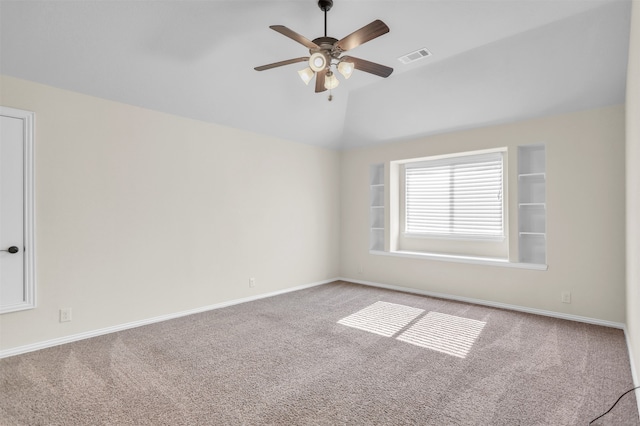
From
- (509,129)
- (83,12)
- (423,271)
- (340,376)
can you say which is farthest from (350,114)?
(340,376)

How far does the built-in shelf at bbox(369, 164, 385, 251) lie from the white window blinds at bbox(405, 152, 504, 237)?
0.46 meters

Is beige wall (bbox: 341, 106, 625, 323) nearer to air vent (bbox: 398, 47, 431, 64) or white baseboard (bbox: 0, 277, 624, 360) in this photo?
white baseboard (bbox: 0, 277, 624, 360)

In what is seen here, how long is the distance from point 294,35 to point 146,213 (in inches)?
104

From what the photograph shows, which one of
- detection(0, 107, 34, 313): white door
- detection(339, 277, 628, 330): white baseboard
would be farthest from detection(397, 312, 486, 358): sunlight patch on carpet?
detection(0, 107, 34, 313): white door

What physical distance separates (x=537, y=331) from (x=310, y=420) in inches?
113

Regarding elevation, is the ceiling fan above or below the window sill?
above

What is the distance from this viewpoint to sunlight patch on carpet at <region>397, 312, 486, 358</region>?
322cm

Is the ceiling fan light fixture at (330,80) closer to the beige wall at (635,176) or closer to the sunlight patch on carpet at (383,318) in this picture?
the beige wall at (635,176)

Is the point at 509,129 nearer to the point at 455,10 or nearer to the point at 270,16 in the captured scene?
the point at 455,10

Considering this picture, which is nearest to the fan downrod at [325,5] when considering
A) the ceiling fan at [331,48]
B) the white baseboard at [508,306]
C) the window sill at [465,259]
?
the ceiling fan at [331,48]

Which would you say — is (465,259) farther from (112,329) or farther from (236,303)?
(112,329)

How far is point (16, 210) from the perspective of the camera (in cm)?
305

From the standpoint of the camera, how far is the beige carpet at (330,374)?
2164mm

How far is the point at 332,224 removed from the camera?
6.30 m
